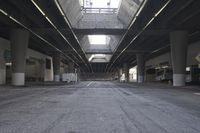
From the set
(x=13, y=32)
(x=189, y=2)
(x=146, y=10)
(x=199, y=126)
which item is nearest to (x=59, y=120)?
(x=199, y=126)

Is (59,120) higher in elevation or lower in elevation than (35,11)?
lower

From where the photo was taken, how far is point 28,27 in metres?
47.8

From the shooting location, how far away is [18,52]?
45781 millimetres

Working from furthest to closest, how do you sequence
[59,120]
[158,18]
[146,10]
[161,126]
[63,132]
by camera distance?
[158,18] → [146,10] → [59,120] → [161,126] → [63,132]

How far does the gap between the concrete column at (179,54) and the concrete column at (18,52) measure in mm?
20610

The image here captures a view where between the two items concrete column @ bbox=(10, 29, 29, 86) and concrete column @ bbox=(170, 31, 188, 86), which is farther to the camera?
concrete column @ bbox=(170, 31, 188, 86)

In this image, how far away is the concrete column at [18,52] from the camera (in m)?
45.8

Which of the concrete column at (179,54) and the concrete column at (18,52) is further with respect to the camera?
the concrete column at (179,54)

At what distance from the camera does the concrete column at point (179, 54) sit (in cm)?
4753

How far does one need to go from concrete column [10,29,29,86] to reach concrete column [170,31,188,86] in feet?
67.6

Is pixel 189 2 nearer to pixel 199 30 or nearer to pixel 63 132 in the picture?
pixel 199 30

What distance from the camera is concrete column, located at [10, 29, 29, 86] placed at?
45844mm

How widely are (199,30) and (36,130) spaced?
43.7 m

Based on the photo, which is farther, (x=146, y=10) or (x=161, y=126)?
(x=146, y=10)
